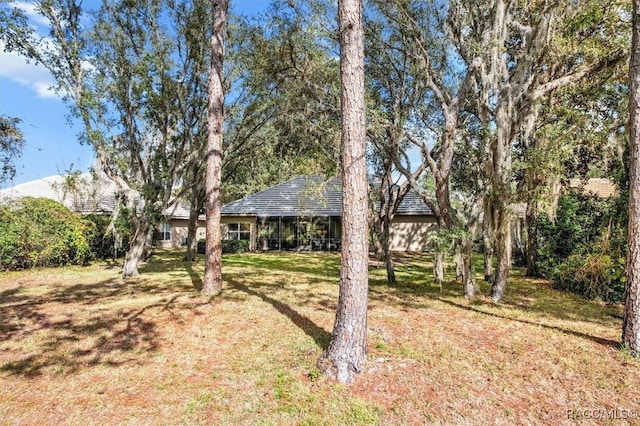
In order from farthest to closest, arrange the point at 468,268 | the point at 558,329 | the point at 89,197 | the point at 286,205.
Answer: the point at 286,205 → the point at 89,197 → the point at 468,268 → the point at 558,329

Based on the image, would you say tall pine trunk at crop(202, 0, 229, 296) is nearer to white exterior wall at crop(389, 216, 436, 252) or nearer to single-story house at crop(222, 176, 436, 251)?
single-story house at crop(222, 176, 436, 251)

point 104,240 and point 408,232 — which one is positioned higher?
point 408,232

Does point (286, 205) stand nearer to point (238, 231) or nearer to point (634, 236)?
point (238, 231)

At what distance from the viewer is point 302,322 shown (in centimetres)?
607

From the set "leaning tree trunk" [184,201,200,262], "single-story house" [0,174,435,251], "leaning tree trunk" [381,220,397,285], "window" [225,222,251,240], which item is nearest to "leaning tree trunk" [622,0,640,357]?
"leaning tree trunk" [381,220,397,285]

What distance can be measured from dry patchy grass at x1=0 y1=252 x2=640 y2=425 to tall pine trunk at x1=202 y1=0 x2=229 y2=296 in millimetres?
728

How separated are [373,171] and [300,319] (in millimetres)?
7531

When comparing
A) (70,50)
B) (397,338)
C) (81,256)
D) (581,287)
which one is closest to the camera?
(397,338)

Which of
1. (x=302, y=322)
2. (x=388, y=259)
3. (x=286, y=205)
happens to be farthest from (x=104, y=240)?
(x=302, y=322)

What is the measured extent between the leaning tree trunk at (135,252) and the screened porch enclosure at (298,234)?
12171 mm

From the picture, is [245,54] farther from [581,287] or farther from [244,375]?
[581,287]

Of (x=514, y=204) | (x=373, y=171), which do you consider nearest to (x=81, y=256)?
(x=373, y=171)

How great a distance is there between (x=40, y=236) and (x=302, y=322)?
1172cm

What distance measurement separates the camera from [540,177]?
23.3ft
